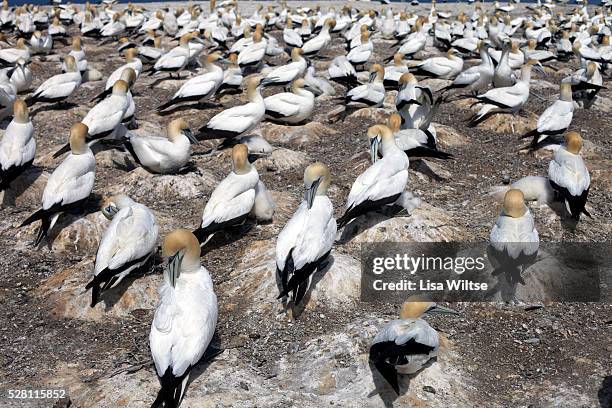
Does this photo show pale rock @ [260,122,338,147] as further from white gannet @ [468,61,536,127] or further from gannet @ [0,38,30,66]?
gannet @ [0,38,30,66]

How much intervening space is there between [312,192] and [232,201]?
1.24 m

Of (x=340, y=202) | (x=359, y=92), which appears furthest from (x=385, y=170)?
(x=359, y=92)

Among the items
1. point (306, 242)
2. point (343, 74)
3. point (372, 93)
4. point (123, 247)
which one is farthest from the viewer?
point (343, 74)

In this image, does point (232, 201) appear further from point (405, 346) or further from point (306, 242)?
point (405, 346)

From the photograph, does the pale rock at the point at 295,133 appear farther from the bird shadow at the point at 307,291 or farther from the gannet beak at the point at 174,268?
the gannet beak at the point at 174,268

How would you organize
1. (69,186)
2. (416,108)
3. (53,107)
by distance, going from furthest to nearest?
(53,107) → (416,108) → (69,186)

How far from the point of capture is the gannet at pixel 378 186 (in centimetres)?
730

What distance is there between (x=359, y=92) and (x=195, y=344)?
855cm

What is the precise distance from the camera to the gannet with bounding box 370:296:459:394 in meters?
4.84

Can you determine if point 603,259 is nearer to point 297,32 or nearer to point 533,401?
point 533,401

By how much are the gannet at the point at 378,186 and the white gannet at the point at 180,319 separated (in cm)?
221

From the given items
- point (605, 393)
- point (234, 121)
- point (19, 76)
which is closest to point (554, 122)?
point (234, 121)

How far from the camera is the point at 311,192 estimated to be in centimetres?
657

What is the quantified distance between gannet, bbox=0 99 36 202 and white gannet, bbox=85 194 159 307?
2.56 metres
